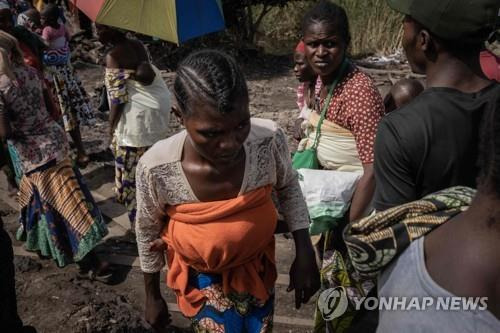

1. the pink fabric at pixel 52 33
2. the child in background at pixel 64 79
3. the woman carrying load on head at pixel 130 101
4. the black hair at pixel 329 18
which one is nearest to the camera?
the black hair at pixel 329 18

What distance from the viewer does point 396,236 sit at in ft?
3.71

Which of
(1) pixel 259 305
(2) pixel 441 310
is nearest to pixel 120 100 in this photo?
(1) pixel 259 305

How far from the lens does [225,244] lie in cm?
184

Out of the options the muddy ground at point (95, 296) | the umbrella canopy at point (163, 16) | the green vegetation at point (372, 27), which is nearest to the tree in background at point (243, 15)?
the green vegetation at point (372, 27)

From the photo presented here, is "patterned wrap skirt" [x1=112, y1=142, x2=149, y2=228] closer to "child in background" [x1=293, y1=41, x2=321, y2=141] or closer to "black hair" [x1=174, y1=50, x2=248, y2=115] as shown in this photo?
"child in background" [x1=293, y1=41, x2=321, y2=141]

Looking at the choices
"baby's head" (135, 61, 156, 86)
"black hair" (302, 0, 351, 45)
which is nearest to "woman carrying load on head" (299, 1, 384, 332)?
"black hair" (302, 0, 351, 45)

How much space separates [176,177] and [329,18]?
1.22m

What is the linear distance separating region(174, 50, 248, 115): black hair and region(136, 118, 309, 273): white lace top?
8.8 inches

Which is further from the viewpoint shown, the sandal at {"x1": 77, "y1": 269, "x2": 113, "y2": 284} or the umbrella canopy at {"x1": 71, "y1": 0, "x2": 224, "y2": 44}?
the sandal at {"x1": 77, "y1": 269, "x2": 113, "y2": 284}

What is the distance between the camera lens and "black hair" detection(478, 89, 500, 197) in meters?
1.01

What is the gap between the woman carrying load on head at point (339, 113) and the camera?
7.64ft

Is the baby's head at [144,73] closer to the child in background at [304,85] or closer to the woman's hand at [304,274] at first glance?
the child in background at [304,85]

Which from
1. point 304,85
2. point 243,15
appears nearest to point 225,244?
point 304,85

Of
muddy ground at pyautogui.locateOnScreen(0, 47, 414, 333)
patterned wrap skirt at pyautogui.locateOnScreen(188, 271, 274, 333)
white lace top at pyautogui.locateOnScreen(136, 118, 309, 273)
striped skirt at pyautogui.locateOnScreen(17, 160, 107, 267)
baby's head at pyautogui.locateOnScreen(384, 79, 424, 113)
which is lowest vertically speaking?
muddy ground at pyautogui.locateOnScreen(0, 47, 414, 333)
